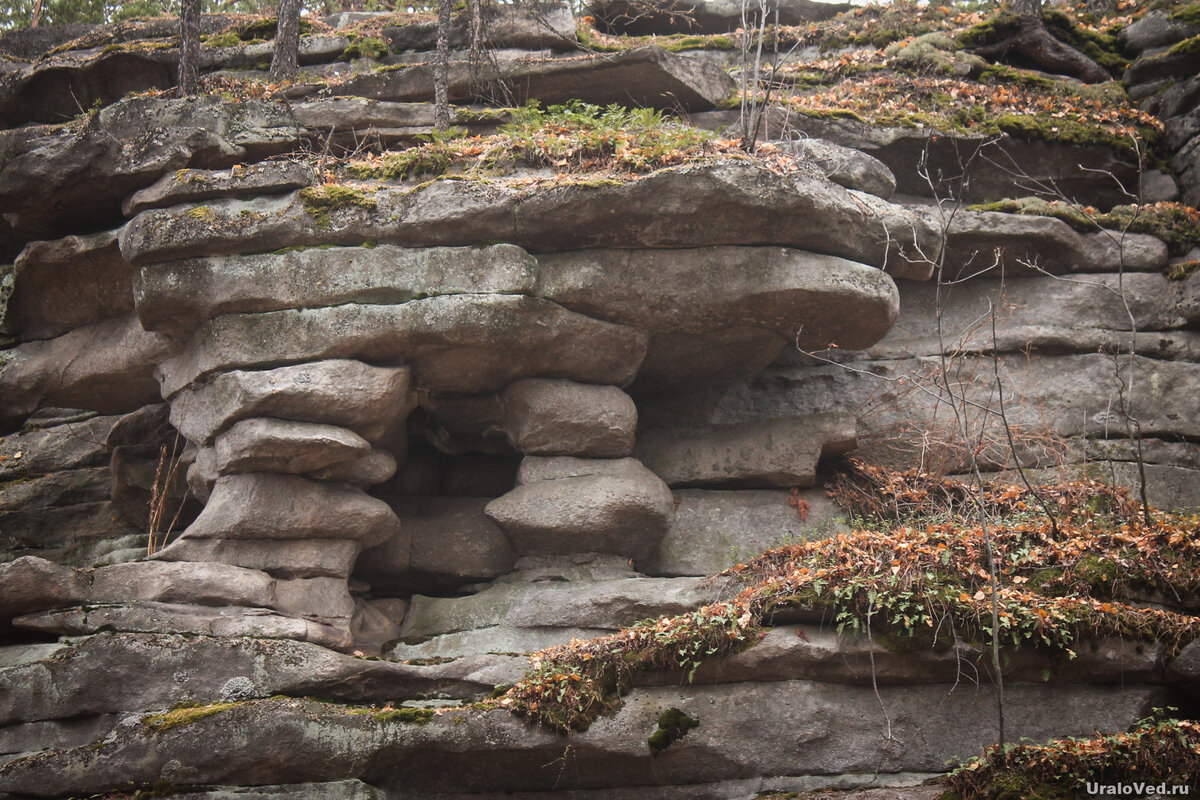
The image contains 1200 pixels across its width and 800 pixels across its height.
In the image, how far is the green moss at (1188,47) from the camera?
1257 cm

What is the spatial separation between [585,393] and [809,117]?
506 centimetres

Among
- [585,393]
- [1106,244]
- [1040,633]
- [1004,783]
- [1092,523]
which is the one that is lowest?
[1004,783]

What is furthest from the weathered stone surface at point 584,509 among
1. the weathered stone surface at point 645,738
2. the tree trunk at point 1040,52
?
the tree trunk at point 1040,52

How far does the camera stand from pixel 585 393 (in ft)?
32.0

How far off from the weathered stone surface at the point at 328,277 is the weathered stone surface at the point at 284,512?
1.76m

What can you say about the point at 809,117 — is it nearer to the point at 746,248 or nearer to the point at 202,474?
the point at 746,248

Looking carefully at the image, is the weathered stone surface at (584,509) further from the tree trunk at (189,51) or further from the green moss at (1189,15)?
the green moss at (1189,15)

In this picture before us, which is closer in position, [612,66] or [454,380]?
[454,380]

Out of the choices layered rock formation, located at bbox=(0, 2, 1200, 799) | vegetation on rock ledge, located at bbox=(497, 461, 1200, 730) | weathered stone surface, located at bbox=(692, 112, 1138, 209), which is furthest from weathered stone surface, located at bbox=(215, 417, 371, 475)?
weathered stone surface, located at bbox=(692, 112, 1138, 209)

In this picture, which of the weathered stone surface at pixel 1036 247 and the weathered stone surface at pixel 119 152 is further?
the weathered stone surface at pixel 1036 247

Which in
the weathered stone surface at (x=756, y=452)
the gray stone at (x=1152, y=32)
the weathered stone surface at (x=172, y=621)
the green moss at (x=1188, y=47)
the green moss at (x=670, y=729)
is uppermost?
the gray stone at (x=1152, y=32)

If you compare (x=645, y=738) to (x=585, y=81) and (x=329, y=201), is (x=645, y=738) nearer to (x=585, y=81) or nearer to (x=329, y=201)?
(x=329, y=201)

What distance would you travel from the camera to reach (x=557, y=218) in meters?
9.28

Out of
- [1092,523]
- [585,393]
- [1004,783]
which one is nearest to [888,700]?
[1004,783]
